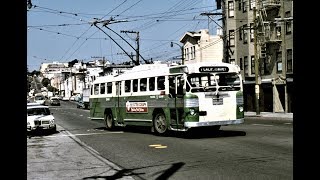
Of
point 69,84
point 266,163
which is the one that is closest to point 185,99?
point 266,163

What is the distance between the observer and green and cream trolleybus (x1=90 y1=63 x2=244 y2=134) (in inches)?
648

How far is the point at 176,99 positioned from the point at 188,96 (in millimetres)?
781

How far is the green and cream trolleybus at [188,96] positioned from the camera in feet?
54.0

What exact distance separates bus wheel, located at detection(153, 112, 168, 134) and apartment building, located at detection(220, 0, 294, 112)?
2130cm

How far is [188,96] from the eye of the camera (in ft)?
53.4

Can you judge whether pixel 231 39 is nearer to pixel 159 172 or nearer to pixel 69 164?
pixel 69 164

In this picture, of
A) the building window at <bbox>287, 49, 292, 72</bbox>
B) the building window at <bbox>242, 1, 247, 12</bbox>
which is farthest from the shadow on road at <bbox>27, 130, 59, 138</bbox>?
the building window at <bbox>242, 1, 247, 12</bbox>

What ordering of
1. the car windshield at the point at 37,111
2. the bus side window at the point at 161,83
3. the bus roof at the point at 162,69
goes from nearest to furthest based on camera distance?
the bus roof at the point at 162,69 < the bus side window at the point at 161,83 < the car windshield at the point at 37,111

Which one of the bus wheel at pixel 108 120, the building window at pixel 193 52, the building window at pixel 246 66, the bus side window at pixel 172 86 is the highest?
the building window at pixel 193 52

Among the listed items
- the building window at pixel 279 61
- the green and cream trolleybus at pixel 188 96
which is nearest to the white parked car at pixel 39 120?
the green and cream trolleybus at pixel 188 96

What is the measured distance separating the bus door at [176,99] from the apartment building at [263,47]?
22.3 meters

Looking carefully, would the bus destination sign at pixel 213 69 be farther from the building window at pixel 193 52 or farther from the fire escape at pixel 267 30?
the building window at pixel 193 52

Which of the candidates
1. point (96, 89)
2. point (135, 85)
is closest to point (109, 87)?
point (96, 89)

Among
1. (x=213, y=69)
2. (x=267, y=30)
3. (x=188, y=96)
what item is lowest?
(x=188, y=96)
